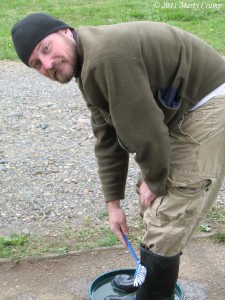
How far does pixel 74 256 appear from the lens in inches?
147

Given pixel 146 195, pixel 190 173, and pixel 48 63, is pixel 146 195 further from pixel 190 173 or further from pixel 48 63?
pixel 48 63

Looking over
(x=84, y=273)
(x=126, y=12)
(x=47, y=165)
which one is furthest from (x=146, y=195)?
(x=126, y=12)

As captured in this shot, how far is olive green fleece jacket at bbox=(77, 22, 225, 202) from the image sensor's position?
2.32 metres

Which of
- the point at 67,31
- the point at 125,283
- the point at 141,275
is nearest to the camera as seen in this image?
the point at 67,31

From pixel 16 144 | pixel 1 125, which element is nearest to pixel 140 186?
pixel 16 144

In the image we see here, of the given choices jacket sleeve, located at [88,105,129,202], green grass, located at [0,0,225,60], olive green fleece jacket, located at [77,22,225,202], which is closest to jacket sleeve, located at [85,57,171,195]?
olive green fleece jacket, located at [77,22,225,202]

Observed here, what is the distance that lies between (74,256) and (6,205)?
813 millimetres

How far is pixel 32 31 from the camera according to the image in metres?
2.47

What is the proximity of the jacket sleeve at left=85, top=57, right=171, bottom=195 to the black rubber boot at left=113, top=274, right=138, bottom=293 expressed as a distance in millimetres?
988

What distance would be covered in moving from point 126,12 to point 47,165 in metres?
5.85

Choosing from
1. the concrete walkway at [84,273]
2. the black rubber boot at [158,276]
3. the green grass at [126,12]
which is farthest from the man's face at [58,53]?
the green grass at [126,12]

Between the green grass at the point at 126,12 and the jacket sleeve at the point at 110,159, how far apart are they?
5906mm

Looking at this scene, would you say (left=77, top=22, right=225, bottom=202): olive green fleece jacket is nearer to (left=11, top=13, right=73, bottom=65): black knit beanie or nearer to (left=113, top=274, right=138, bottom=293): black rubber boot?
(left=11, top=13, right=73, bottom=65): black knit beanie

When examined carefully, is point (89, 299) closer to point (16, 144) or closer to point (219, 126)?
point (219, 126)
